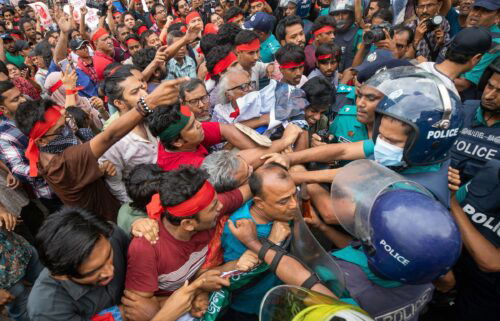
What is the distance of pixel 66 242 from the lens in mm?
1474

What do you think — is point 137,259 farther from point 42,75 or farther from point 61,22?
point 42,75

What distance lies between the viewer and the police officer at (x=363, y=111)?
246cm

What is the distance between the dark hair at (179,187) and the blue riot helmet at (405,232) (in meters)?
0.89

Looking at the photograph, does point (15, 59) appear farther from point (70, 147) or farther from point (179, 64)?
point (70, 147)

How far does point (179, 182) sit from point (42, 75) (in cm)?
553

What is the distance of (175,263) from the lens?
1.81 m

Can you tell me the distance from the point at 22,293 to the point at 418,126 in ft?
10.0

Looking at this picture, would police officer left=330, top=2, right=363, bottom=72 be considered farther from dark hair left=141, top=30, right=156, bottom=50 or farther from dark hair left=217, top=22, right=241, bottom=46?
dark hair left=141, top=30, right=156, bottom=50

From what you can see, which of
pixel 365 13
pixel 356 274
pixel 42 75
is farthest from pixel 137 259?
pixel 365 13

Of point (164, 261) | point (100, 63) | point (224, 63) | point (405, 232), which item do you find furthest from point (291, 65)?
point (100, 63)

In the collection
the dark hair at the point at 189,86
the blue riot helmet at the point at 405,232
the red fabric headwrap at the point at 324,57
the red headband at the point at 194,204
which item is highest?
the blue riot helmet at the point at 405,232

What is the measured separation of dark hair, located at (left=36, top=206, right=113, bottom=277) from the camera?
56.8 inches

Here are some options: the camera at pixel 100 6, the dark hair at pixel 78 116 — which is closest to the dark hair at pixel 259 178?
the dark hair at pixel 78 116

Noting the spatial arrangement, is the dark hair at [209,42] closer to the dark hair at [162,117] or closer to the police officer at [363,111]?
the police officer at [363,111]
